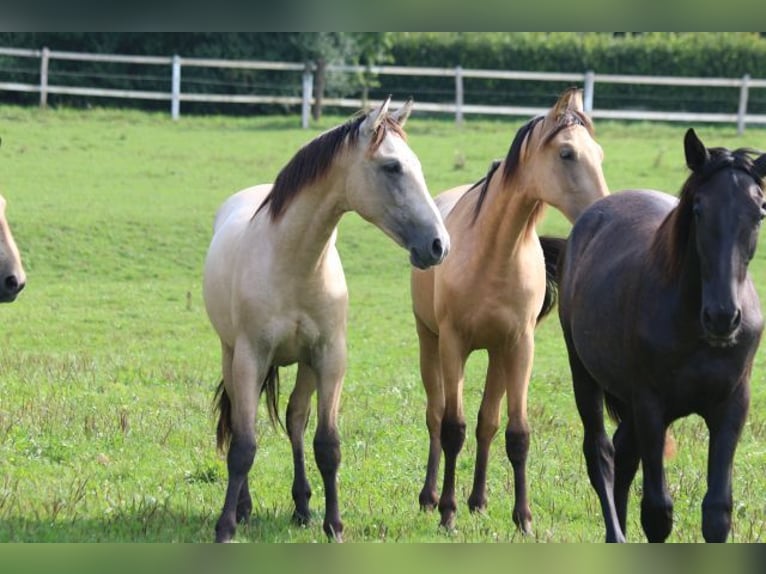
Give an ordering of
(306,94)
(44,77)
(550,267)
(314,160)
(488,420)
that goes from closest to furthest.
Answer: (314,160)
(488,420)
(550,267)
(44,77)
(306,94)

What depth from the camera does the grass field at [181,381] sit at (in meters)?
6.17

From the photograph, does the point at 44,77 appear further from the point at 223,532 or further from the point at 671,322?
the point at 671,322

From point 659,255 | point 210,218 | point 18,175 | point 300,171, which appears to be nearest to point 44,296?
point 210,218

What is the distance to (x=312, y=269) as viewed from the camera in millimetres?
5922

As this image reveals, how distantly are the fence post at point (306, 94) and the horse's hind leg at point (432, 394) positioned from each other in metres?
20.9

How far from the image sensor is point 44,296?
15492 millimetres

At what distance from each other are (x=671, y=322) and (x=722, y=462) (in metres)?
0.59

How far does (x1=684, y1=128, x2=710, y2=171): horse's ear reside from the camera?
4762 millimetres

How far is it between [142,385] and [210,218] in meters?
9.73

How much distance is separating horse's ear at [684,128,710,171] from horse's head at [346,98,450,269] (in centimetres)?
113

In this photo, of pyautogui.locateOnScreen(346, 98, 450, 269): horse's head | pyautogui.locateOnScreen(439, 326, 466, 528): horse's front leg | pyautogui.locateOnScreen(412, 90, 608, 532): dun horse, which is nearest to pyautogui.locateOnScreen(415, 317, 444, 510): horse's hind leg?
pyautogui.locateOnScreen(412, 90, 608, 532): dun horse

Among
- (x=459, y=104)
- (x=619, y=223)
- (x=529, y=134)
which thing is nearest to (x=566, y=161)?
(x=529, y=134)

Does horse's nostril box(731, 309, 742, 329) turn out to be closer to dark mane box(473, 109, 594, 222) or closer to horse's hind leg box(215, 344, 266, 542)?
horse's hind leg box(215, 344, 266, 542)
